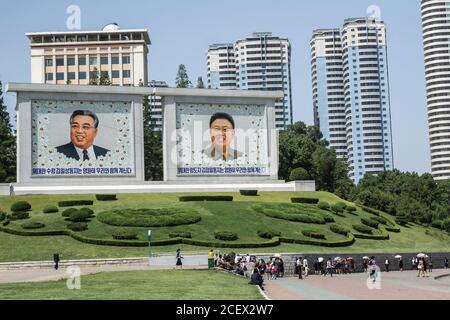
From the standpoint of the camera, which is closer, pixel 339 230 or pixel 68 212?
pixel 68 212

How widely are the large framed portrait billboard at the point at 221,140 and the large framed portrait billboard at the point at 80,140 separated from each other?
613 cm

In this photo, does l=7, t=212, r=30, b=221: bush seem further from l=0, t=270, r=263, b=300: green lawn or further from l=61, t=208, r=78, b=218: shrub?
l=0, t=270, r=263, b=300: green lawn

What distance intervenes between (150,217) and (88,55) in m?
106

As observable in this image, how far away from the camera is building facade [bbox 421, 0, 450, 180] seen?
17888 centimetres

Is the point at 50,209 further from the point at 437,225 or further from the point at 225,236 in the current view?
the point at 437,225

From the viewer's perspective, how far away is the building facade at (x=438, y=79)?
178875 millimetres

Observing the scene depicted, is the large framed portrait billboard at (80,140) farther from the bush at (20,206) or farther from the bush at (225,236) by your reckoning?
the bush at (225,236)

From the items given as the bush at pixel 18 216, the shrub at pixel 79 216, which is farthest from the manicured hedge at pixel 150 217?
the bush at pixel 18 216

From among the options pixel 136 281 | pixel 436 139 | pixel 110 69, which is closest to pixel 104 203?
pixel 136 281

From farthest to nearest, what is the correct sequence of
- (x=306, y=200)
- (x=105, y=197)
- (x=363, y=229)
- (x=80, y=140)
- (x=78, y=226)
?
(x=306, y=200) < (x=80, y=140) < (x=105, y=197) < (x=363, y=229) < (x=78, y=226)

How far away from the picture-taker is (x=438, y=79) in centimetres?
18075

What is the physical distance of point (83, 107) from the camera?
233ft

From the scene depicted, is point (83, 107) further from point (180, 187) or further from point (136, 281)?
point (136, 281)

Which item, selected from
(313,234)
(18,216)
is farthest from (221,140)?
(18,216)
